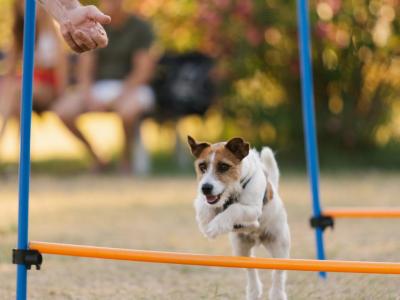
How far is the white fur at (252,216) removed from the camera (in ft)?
12.5

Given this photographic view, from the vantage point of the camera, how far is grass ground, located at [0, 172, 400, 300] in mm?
4832

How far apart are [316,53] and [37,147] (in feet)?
20.5

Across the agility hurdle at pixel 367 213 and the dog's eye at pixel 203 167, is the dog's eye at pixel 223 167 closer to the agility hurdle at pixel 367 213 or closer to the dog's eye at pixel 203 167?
the dog's eye at pixel 203 167

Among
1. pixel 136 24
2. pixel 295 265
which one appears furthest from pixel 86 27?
pixel 136 24

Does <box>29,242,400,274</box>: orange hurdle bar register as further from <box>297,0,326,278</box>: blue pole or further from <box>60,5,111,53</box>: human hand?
<box>297,0,326,278</box>: blue pole

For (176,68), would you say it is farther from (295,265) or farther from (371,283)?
(295,265)

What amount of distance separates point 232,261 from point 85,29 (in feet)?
3.38

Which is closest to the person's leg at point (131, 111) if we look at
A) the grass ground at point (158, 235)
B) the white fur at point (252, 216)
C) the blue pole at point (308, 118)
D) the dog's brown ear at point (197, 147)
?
the grass ground at point (158, 235)

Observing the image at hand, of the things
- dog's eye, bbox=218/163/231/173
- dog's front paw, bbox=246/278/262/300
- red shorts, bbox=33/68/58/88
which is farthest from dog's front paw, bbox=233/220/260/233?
red shorts, bbox=33/68/58/88

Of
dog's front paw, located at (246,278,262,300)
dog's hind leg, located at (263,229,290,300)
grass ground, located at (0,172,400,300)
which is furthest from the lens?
grass ground, located at (0,172,400,300)

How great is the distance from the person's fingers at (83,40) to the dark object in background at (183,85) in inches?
307

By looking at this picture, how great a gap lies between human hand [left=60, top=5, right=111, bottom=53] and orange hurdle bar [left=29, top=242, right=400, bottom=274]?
2.54 feet

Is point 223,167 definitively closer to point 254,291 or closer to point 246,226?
point 246,226

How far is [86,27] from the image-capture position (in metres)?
3.45
